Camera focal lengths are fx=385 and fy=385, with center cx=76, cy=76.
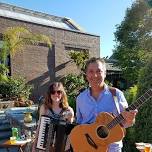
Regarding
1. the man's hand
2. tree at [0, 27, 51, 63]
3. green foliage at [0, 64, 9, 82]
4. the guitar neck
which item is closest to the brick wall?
tree at [0, 27, 51, 63]

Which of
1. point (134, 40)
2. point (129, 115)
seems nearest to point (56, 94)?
point (129, 115)

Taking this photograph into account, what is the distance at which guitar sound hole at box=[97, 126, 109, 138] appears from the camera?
363cm

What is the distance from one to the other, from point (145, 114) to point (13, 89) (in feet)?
47.1

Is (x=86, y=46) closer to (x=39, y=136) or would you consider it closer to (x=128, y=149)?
(x=128, y=149)

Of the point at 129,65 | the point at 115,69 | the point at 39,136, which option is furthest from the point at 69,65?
the point at 39,136

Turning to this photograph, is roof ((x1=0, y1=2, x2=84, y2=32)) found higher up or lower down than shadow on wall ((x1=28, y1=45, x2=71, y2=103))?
higher up

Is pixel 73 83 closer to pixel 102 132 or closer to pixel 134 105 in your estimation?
pixel 102 132

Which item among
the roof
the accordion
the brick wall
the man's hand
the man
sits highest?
the roof

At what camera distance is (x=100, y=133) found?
12.1 feet

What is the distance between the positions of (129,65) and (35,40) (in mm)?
7487

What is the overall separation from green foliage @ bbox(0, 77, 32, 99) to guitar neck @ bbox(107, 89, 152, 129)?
16102 mm

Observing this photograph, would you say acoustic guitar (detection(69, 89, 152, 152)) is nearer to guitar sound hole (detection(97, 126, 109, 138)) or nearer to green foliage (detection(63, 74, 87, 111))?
guitar sound hole (detection(97, 126, 109, 138))

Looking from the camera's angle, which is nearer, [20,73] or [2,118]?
[2,118]

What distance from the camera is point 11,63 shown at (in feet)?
70.3
